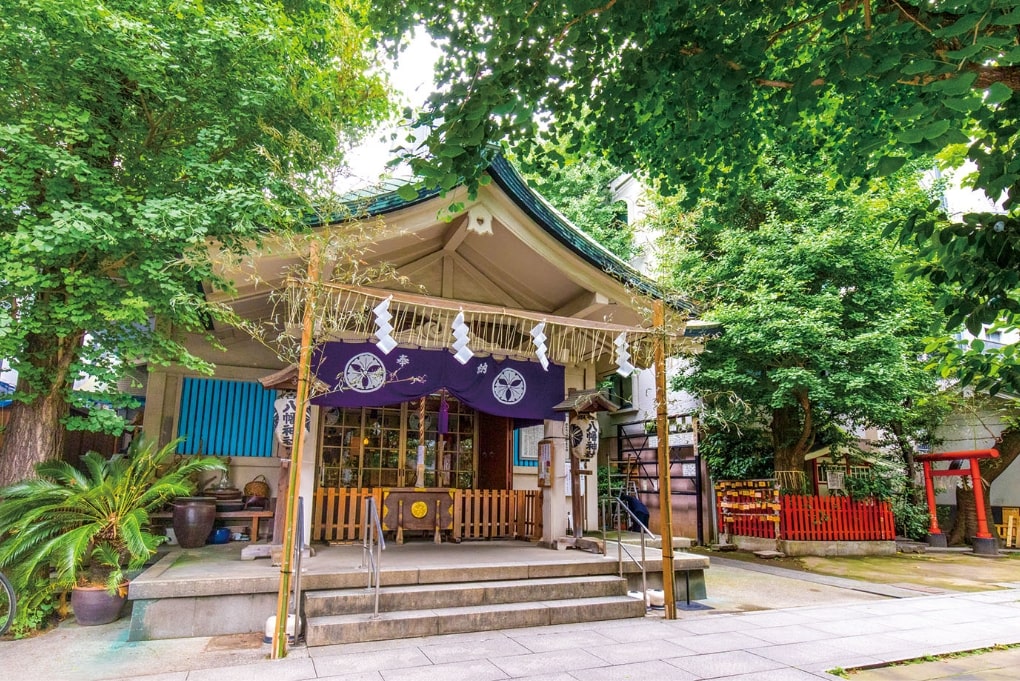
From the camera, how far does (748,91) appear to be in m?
5.57

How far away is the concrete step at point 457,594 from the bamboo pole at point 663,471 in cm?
64

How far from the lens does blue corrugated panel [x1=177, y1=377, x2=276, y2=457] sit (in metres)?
9.29

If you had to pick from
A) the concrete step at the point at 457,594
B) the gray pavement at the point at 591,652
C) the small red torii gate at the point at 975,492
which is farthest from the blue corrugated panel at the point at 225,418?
the small red torii gate at the point at 975,492

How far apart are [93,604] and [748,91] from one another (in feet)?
26.7

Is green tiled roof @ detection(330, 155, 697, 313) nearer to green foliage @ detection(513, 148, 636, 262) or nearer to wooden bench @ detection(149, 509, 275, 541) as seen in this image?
wooden bench @ detection(149, 509, 275, 541)

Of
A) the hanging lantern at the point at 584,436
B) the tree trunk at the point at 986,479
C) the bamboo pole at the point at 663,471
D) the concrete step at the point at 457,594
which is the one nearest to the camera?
the concrete step at the point at 457,594

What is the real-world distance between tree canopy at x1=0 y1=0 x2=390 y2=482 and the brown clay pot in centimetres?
192

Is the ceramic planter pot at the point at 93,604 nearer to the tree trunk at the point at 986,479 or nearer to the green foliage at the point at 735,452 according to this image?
the green foliage at the point at 735,452

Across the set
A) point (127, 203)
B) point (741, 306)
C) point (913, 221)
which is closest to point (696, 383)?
point (741, 306)

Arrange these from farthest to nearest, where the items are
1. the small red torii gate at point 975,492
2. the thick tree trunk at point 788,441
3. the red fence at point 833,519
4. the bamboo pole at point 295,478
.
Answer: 1. the small red torii gate at point 975,492
2. the thick tree trunk at point 788,441
3. the red fence at point 833,519
4. the bamboo pole at point 295,478

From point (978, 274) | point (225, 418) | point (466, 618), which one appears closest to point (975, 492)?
point (978, 274)

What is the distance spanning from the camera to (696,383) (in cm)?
1350

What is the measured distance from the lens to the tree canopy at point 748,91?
410 cm

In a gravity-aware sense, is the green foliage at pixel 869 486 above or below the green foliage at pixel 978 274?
below
